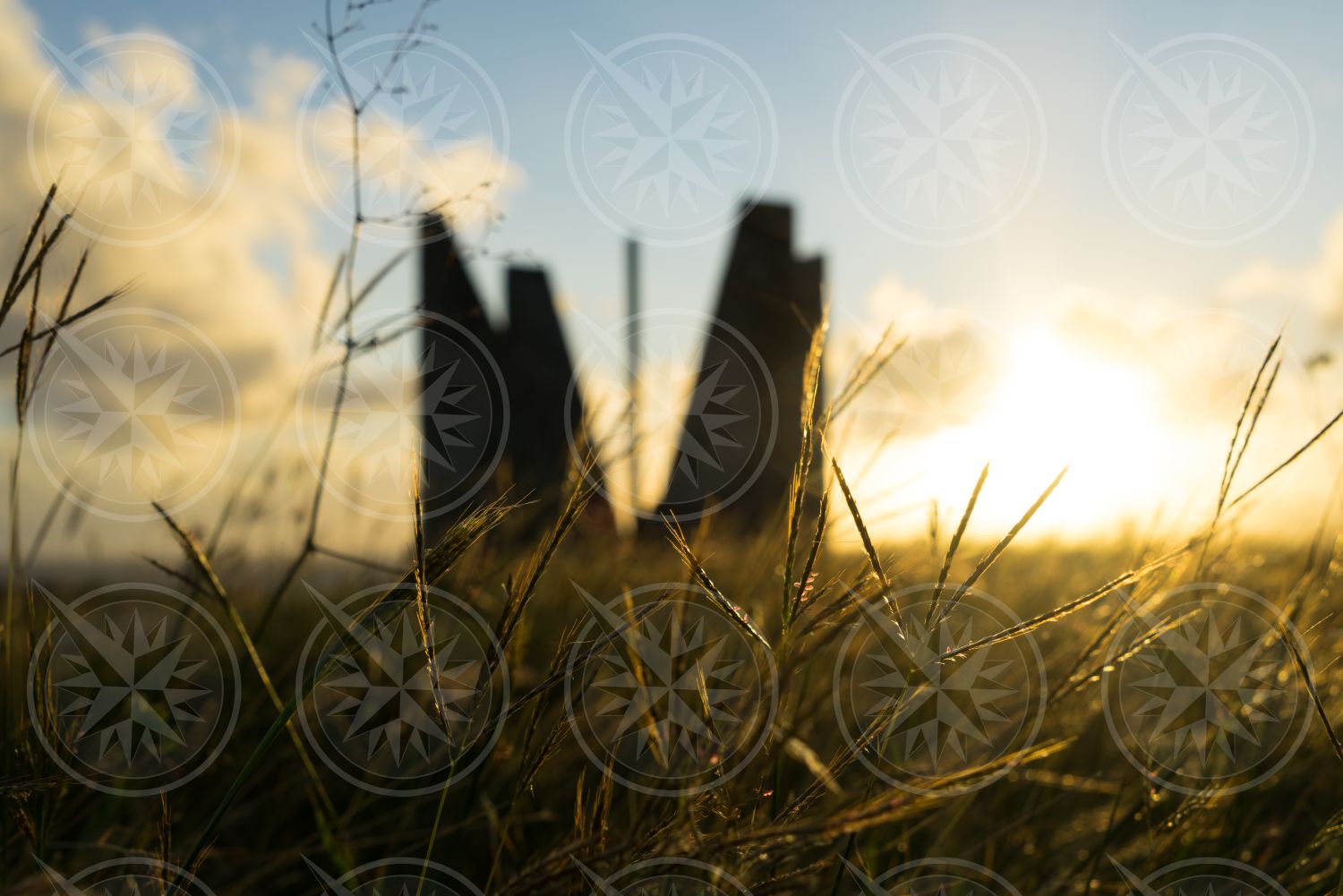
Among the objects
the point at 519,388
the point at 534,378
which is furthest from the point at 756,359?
the point at 519,388

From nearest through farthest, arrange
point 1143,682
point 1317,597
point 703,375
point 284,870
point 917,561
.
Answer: point 917,561
point 1317,597
point 284,870
point 1143,682
point 703,375

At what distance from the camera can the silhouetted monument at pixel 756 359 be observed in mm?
6754

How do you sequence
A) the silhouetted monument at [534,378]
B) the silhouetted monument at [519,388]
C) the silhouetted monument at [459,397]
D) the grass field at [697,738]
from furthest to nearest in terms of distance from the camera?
the silhouetted monument at [534,378], the silhouetted monument at [519,388], the silhouetted monument at [459,397], the grass field at [697,738]

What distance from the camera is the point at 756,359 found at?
24.0ft

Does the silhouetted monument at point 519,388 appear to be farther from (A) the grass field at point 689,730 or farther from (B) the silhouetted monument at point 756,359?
(A) the grass field at point 689,730

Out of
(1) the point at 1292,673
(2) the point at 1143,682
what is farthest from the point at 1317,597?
(2) the point at 1143,682

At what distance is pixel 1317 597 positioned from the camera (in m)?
1.13

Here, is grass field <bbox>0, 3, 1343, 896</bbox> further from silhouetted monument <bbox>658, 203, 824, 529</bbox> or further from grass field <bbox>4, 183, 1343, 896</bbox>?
silhouetted monument <bbox>658, 203, 824, 529</bbox>

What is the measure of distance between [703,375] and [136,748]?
5.29 metres

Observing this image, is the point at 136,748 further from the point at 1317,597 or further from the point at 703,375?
the point at 703,375

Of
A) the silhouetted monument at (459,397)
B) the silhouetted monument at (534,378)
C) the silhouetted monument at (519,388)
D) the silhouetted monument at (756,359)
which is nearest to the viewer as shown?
the silhouetted monument at (459,397)

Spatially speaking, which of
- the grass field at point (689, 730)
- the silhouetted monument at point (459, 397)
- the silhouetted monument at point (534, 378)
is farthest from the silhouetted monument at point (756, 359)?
the grass field at point (689, 730)

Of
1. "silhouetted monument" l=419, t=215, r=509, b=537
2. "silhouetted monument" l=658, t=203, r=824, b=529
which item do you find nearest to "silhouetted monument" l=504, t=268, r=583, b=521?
"silhouetted monument" l=419, t=215, r=509, b=537

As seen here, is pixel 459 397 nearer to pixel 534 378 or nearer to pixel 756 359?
pixel 534 378
